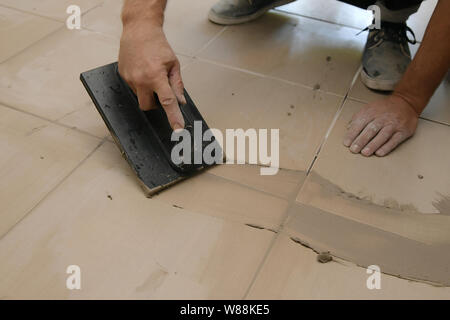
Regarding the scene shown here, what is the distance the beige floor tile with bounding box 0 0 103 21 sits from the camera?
64.7 inches

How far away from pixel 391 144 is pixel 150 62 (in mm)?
695

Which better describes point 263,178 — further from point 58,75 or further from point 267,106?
point 58,75

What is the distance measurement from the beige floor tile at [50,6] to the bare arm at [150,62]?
2.81 ft

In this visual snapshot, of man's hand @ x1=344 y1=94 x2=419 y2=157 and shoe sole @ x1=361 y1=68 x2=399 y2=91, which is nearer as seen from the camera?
man's hand @ x1=344 y1=94 x2=419 y2=157

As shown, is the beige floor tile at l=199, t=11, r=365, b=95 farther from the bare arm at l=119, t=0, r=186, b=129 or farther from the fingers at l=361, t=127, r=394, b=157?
the bare arm at l=119, t=0, r=186, b=129

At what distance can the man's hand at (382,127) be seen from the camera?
108 cm

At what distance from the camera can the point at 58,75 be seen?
52.1 inches

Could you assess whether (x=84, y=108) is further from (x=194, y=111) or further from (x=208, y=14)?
(x=208, y=14)

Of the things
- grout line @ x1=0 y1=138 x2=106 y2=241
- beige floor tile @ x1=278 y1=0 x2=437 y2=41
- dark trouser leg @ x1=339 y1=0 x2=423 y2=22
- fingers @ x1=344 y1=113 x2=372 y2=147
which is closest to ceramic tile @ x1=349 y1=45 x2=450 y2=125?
fingers @ x1=344 y1=113 x2=372 y2=147

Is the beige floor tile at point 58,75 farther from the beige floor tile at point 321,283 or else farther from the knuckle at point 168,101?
the beige floor tile at point 321,283

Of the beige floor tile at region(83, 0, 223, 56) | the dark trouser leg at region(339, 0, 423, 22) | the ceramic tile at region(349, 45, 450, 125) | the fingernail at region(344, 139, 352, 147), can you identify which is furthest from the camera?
the beige floor tile at region(83, 0, 223, 56)

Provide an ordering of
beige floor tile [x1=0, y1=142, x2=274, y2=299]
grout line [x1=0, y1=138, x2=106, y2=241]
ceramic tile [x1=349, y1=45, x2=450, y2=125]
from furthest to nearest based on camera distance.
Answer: ceramic tile [x1=349, y1=45, x2=450, y2=125]
grout line [x1=0, y1=138, x2=106, y2=241]
beige floor tile [x1=0, y1=142, x2=274, y2=299]

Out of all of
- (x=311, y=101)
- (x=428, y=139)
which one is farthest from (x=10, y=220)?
(x=428, y=139)

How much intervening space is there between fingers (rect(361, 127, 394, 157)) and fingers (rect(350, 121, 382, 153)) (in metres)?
0.01
